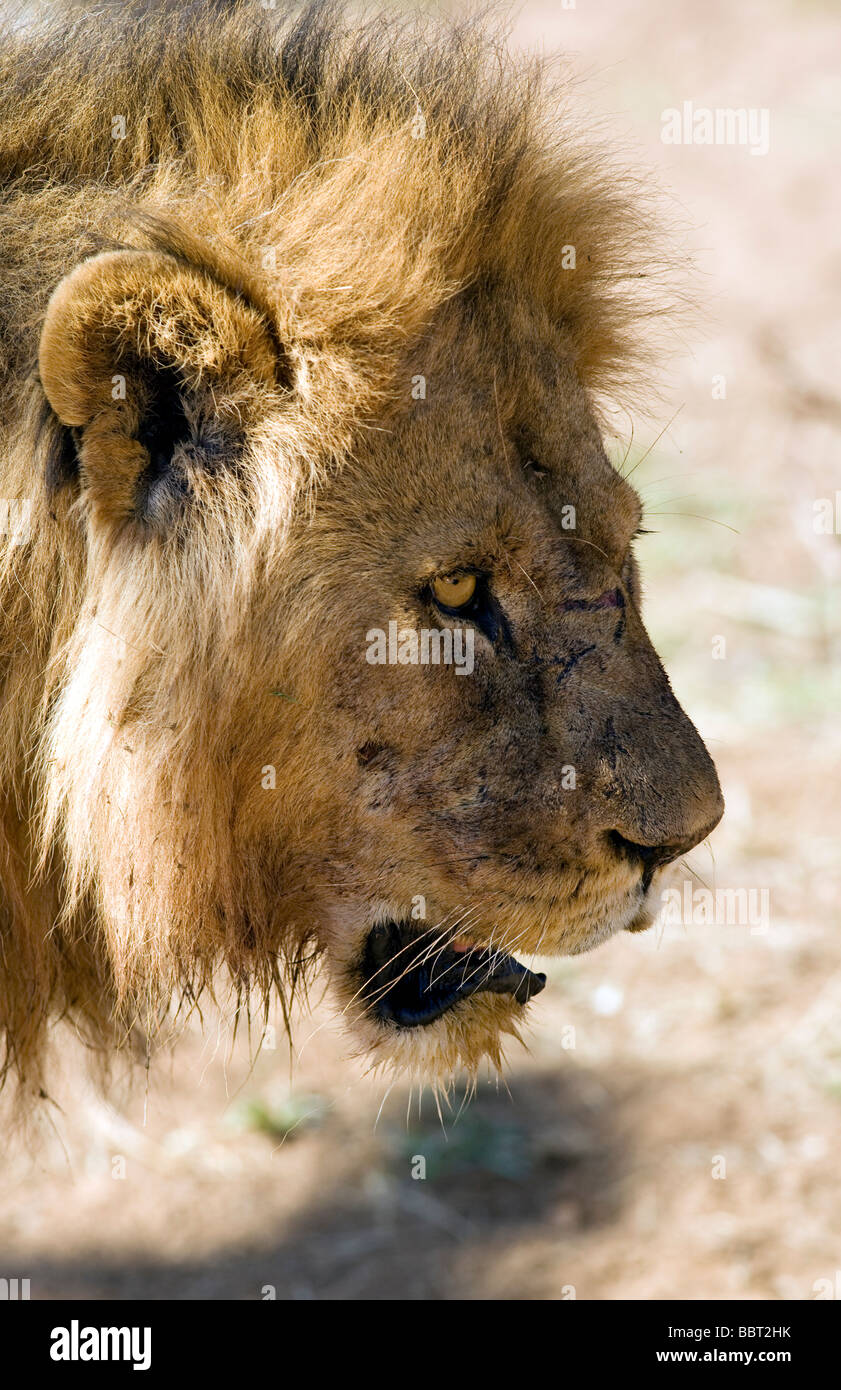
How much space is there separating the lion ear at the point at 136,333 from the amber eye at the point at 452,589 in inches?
16.7

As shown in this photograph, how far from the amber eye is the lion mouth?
560 millimetres

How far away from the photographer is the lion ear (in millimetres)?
2119

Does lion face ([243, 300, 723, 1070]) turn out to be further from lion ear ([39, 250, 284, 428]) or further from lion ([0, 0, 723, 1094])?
lion ear ([39, 250, 284, 428])

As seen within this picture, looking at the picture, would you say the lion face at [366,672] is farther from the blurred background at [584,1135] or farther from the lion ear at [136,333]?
the blurred background at [584,1135]

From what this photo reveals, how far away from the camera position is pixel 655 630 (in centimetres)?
693

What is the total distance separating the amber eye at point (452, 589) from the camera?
2.37 m

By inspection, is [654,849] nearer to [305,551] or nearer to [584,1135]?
[305,551]

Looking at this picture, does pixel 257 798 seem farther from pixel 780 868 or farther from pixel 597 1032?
pixel 780 868

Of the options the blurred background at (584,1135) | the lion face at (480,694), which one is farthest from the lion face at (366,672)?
the blurred background at (584,1135)

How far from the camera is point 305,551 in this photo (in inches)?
92.7

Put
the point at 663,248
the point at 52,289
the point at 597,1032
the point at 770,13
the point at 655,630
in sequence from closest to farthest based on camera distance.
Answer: the point at 52,289
the point at 663,248
the point at 597,1032
the point at 655,630
the point at 770,13

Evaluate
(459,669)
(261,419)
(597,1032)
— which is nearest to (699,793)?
(459,669)

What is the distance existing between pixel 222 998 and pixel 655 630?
13.8 feet

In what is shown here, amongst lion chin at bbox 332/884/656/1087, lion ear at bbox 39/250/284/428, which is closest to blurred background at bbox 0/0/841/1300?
lion chin at bbox 332/884/656/1087
